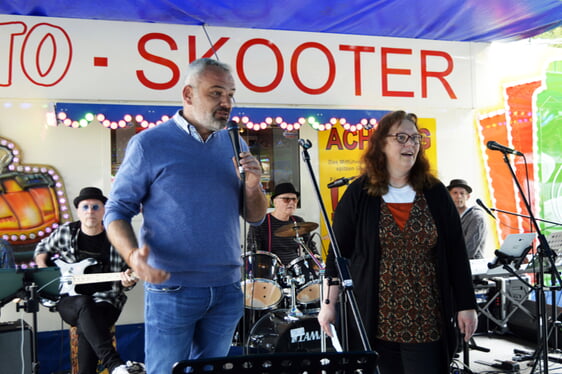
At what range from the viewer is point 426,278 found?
238cm

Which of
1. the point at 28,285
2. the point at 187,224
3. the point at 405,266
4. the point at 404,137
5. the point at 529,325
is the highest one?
the point at 404,137

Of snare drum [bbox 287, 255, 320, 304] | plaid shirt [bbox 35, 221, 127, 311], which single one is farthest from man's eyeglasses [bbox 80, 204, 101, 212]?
snare drum [bbox 287, 255, 320, 304]

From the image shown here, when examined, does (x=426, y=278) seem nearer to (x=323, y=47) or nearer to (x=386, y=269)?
(x=386, y=269)

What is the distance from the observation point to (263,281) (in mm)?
4820

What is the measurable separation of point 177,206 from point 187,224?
0.07 m

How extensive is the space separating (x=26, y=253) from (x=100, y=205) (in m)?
0.83

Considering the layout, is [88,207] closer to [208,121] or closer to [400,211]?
[208,121]

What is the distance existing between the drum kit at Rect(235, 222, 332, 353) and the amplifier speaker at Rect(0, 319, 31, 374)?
1.70m

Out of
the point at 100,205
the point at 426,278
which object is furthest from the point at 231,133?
the point at 100,205

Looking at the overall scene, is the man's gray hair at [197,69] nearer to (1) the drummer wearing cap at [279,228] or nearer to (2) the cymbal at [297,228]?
(2) the cymbal at [297,228]

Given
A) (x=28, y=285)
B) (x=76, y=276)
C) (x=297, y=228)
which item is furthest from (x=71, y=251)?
(x=297, y=228)

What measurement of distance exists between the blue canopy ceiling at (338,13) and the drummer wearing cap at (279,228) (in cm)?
162

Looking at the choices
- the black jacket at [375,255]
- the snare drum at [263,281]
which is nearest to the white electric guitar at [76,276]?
the snare drum at [263,281]

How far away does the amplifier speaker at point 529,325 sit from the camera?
5535 mm
